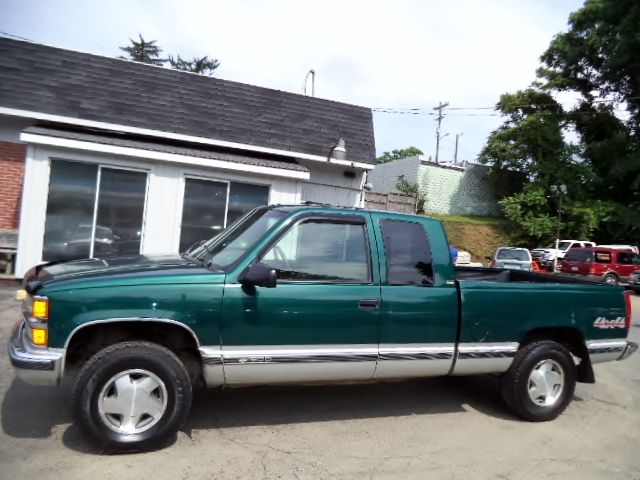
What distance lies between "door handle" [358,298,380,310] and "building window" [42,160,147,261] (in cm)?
748

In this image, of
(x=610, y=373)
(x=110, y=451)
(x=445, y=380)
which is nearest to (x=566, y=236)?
(x=610, y=373)

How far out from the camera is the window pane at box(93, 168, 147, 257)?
10.2 meters

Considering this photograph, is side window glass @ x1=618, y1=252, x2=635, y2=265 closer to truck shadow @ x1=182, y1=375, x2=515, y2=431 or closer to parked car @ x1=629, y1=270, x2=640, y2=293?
parked car @ x1=629, y1=270, x2=640, y2=293

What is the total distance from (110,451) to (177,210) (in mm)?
7551

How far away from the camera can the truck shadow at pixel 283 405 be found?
4023 millimetres

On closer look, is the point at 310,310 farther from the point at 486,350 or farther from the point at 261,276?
the point at 486,350

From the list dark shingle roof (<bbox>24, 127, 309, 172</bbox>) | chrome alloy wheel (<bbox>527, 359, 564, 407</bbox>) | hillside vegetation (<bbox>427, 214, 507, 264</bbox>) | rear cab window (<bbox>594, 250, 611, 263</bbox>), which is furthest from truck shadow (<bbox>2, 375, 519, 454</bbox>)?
hillside vegetation (<bbox>427, 214, 507, 264</bbox>)

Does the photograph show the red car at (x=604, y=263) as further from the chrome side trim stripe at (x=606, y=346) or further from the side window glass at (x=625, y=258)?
the chrome side trim stripe at (x=606, y=346)

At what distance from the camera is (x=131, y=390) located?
3551mm

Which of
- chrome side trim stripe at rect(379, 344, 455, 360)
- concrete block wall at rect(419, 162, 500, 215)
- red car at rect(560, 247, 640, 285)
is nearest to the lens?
chrome side trim stripe at rect(379, 344, 455, 360)

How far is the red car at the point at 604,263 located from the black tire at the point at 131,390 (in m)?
20.1

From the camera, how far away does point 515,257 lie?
62.5 feet

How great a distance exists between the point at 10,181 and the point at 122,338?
921 centimetres

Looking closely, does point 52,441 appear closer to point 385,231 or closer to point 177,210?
point 385,231
